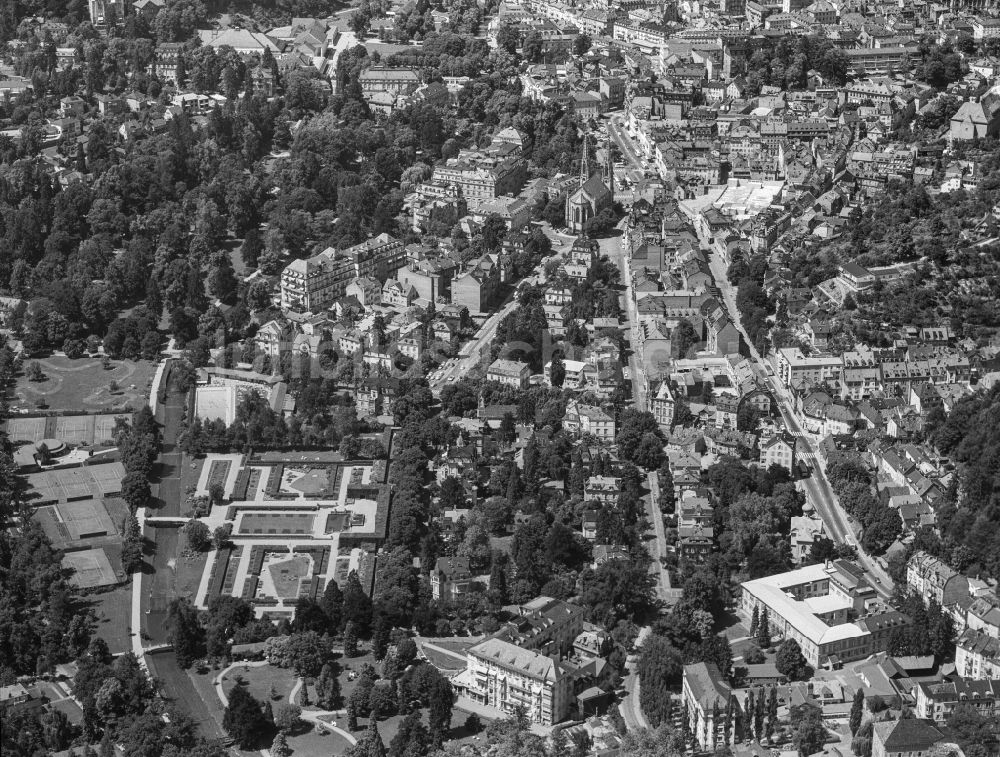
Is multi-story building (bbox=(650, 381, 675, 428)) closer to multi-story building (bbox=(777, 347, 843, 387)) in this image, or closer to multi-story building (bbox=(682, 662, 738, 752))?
multi-story building (bbox=(777, 347, 843, 387))

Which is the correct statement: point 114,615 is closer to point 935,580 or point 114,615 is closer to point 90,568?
point 90,568

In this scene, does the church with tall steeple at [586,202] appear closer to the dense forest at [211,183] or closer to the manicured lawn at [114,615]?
the dense forest at [211,183]

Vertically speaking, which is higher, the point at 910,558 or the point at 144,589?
the point at 910,558

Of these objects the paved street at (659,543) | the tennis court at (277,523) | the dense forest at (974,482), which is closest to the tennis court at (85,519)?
the tennis court at (277,523)

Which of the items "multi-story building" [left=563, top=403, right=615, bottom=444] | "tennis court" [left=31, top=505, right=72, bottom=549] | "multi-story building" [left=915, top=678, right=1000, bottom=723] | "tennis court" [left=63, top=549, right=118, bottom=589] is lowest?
"tennis court" [left=31, top=505, right=72, bottom=549]

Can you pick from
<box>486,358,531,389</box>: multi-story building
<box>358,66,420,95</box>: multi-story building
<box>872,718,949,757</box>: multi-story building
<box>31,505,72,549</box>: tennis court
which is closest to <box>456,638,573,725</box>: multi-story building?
<box>872,718,949,757</box>: multi-story building

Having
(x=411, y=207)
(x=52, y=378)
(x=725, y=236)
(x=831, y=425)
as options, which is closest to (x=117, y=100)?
(x=411, y=207)

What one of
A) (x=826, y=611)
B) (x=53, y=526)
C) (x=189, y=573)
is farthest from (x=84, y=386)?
(x=826, y=611)

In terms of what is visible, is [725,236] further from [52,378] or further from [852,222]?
[52,378]
